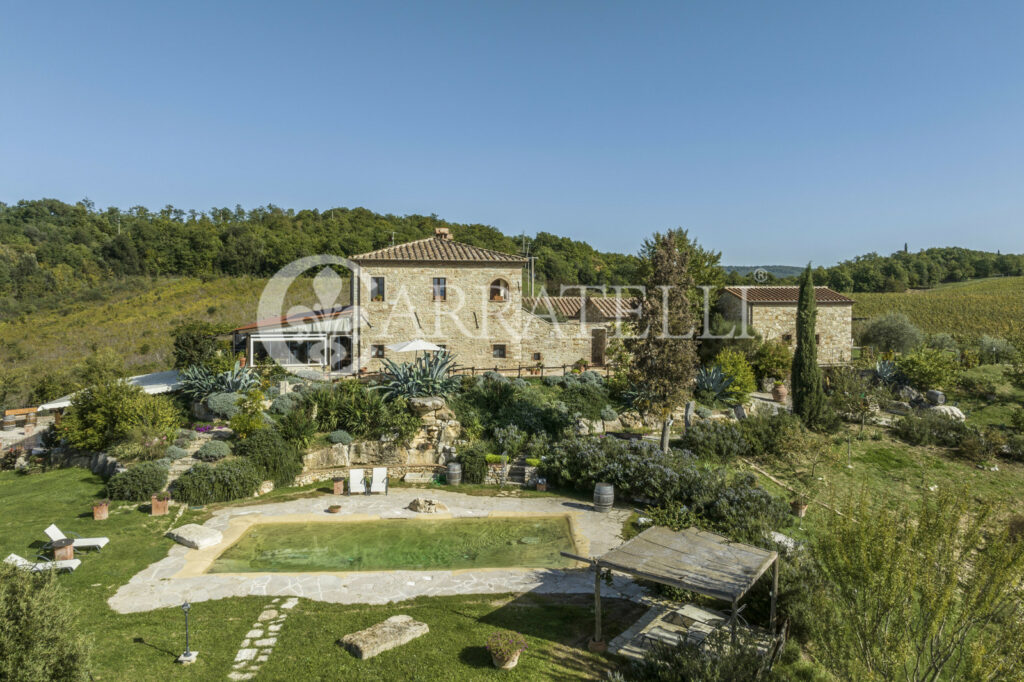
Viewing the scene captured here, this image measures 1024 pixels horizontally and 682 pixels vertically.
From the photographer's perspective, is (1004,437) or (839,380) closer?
(1004,437)

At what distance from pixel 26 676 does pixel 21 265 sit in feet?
209

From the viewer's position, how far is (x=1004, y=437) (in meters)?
20.4

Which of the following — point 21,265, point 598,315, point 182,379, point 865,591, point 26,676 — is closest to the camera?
point 26,676

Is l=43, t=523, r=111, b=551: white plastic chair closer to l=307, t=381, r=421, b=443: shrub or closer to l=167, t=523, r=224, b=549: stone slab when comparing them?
l=167, t=523, r=224, b=549: stone slab

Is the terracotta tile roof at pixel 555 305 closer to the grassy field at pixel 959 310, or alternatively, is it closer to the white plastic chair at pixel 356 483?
the white plastic chair at pixel 356 483

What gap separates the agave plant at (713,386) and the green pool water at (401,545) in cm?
1099

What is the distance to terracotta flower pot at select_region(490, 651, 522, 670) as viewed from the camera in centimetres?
819

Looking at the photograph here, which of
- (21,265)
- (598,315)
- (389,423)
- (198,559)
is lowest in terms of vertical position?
(198,559)

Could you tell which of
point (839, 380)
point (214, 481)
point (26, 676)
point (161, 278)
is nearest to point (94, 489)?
point (214, 481)

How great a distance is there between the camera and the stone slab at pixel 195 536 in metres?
12.6

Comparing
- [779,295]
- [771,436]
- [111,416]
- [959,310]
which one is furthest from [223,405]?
[959,310]

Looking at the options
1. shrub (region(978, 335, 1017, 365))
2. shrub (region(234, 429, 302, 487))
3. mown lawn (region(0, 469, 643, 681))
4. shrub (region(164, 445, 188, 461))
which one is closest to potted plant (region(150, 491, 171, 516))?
mown lawn (region(0, 469, 643, 681))

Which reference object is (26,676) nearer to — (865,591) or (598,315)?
(865,591)

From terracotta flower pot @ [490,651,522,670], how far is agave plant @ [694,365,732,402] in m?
16.9
